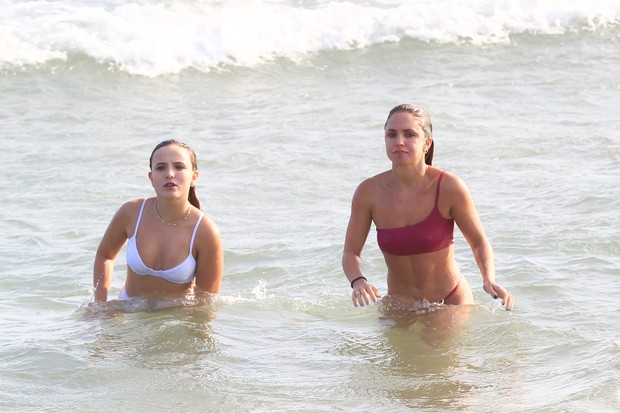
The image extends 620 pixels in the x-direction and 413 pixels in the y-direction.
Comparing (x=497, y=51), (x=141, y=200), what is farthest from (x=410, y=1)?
(x=141, y=200)

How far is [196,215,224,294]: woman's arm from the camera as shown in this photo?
283 inches

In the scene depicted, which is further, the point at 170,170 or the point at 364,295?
the point at 170,170

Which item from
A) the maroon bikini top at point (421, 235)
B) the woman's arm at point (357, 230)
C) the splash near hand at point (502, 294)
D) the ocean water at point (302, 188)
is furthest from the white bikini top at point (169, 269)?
the splash near hand at point (502, 294)

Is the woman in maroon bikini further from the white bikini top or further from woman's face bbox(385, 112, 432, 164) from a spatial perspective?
the white bikini top

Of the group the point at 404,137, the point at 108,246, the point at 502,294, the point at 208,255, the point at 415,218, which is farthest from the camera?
the point at 108,246

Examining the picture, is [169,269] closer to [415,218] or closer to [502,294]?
[415,218]

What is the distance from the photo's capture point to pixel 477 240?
6.80 metres

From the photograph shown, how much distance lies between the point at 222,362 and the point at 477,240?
1570 millimetres

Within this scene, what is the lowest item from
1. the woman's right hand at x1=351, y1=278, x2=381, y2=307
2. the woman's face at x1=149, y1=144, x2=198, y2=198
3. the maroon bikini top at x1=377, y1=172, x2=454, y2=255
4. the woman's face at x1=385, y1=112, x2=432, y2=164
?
the woman's right hand at x1=351, y1=278, x2=381, y2=307

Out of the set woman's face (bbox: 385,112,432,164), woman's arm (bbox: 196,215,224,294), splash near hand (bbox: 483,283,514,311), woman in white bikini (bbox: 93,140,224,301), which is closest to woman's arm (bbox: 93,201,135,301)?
woman in white bikini (bbox: 93,140,224,301)

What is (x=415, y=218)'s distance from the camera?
689 centimetres

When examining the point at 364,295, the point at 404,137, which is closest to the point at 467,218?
the point at 404,137

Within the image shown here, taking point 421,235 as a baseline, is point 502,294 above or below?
below

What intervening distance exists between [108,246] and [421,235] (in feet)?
6.25
